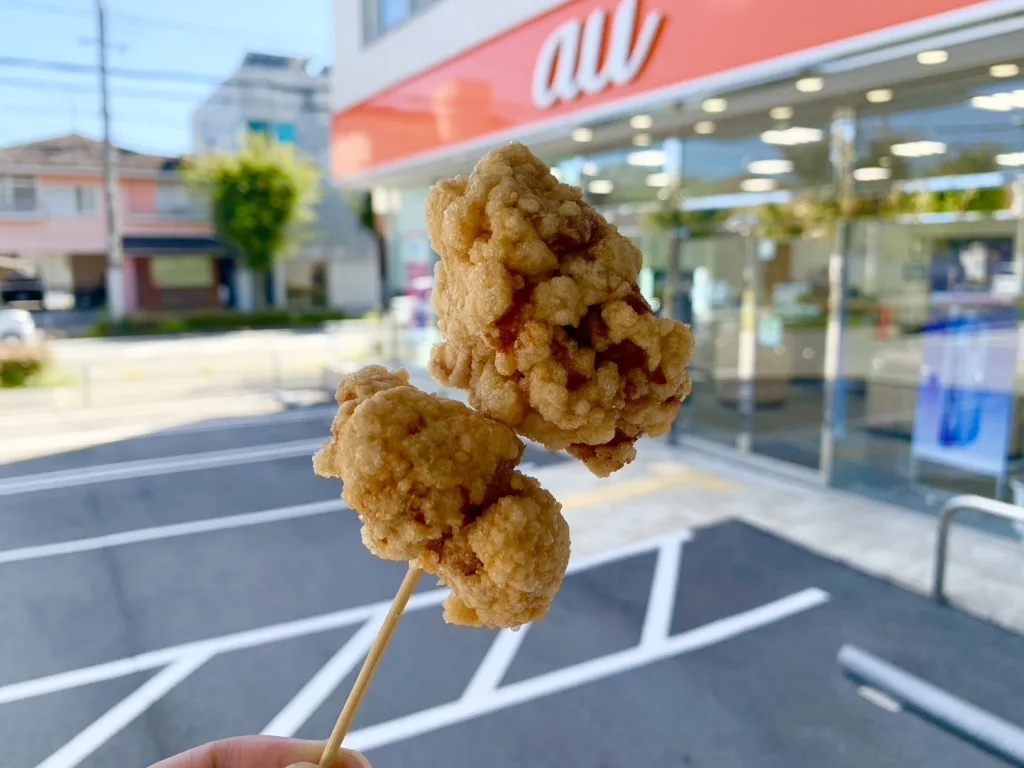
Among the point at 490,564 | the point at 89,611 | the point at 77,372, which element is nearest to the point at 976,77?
the point at 490,564

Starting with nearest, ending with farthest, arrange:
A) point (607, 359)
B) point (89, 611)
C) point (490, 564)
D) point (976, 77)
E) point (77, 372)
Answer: point (490, 564) → point (607, 359) → point (89, 611) → point (976, 77) → point (77, 372)

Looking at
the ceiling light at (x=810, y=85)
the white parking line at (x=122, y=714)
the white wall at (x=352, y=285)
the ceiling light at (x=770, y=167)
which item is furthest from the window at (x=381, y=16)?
the white wall at (x=352, y=285)

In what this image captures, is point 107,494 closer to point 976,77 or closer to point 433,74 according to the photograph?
point 433,74

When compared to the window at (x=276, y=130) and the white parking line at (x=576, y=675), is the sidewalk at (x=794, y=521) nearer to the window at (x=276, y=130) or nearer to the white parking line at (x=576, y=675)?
the white parking line at (x=576, y=675)

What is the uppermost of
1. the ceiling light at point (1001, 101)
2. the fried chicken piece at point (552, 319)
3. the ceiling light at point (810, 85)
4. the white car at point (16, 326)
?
the ceiling light at point (810, 85)

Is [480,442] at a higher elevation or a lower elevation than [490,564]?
higher

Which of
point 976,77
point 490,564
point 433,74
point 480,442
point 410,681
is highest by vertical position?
point 433,74

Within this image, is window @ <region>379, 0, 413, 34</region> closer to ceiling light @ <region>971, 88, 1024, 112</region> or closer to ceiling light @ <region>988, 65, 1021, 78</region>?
ceiling light @ <region>971, 88, 1024, 112</region>
